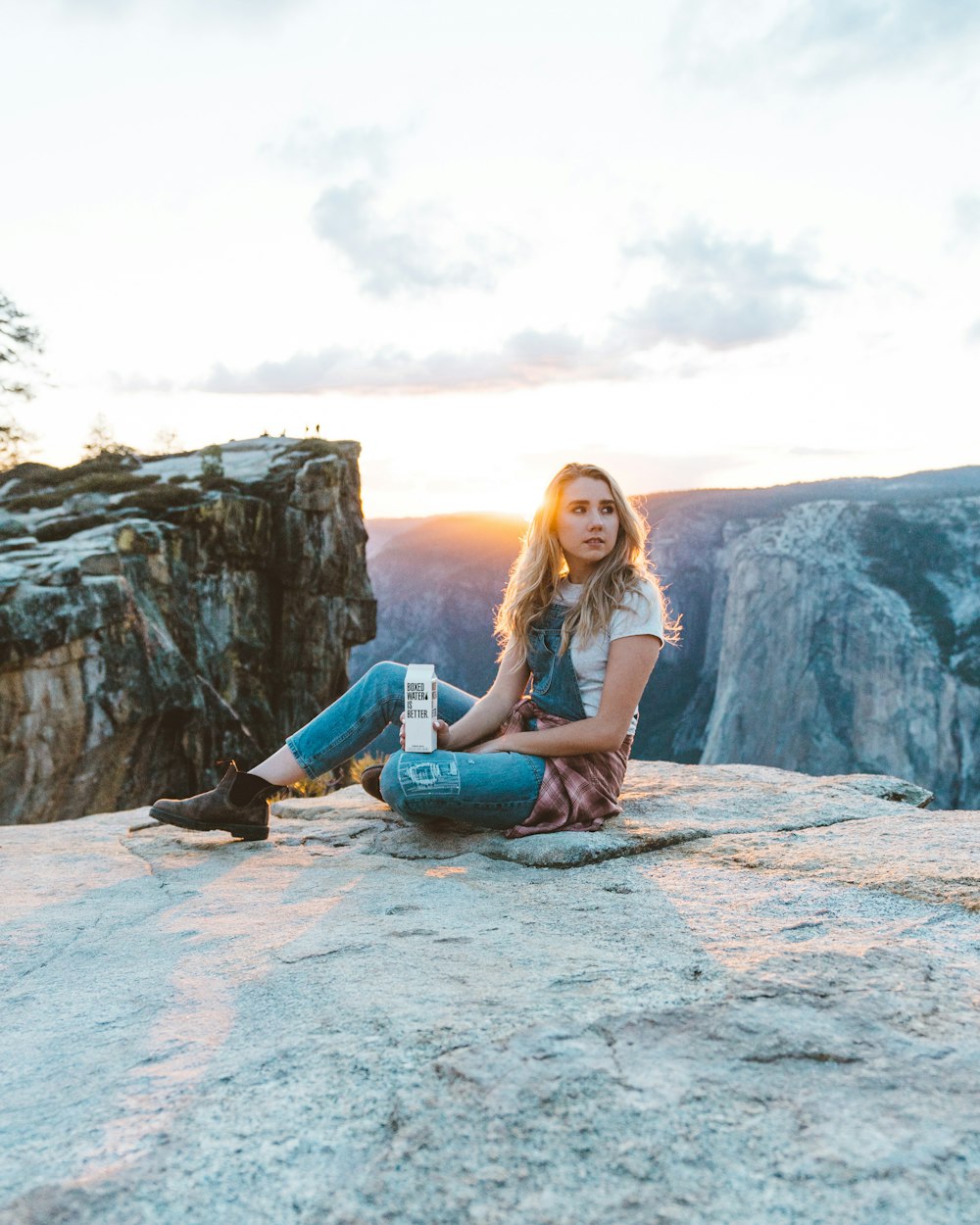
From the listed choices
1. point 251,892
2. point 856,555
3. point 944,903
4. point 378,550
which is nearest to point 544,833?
point 251,892

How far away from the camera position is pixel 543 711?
154 inches

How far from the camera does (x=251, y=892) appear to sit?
3.21 meters

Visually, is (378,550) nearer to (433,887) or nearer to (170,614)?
(170,614)

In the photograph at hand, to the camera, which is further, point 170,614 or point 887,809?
point 170,614

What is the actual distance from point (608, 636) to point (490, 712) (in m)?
0.64

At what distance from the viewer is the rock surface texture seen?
4.41 ft

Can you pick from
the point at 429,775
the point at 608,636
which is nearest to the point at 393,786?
the point at 429,775

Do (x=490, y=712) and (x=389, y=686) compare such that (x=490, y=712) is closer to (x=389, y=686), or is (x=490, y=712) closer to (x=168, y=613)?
(x=389, y=686)

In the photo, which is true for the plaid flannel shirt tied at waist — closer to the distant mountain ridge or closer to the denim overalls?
the denim overalls

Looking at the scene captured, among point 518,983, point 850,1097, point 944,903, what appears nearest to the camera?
point 850,1097

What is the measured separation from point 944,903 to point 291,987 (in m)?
1.80

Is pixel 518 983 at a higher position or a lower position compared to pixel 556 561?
lower

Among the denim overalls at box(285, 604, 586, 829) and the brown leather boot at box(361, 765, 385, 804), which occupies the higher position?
the denim overalls at box(285, 604, 586, 829)

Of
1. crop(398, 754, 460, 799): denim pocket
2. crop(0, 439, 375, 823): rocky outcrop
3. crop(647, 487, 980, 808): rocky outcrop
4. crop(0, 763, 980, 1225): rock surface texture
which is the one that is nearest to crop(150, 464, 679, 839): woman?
crop(398, 754, 460, 799): denim pocket
